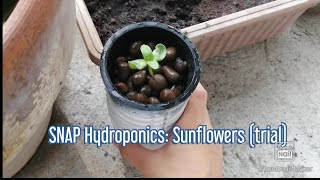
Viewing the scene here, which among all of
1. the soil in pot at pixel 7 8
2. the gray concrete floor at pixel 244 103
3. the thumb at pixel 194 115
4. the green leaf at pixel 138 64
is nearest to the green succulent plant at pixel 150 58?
the green leaf at pixel 138 64

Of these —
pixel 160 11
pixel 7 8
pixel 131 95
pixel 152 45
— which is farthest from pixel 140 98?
pixel 160 11

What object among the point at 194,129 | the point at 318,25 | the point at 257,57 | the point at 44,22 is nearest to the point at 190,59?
the point at 194,129

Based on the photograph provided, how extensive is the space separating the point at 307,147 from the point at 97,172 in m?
0.57

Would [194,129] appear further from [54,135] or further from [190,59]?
[54,135]

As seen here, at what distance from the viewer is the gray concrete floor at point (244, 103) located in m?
1.21

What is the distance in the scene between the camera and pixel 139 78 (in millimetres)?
912

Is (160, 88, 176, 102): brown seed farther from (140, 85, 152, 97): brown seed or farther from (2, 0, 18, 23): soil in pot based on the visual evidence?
(2, 0, 18, 23): soil in pot

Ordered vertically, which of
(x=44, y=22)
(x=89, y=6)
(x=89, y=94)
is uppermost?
(x=44, y=22)

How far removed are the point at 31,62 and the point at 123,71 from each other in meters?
0.21

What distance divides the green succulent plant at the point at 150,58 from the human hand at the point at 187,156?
128 millimetres

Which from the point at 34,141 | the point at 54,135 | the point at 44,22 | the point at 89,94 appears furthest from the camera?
the point at 89,94

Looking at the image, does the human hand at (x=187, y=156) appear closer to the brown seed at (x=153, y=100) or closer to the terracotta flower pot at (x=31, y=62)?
the brown seed at (x=153, y=100)

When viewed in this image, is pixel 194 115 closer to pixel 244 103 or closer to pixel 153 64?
pixel 153 64

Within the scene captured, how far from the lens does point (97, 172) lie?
3.93 ft
